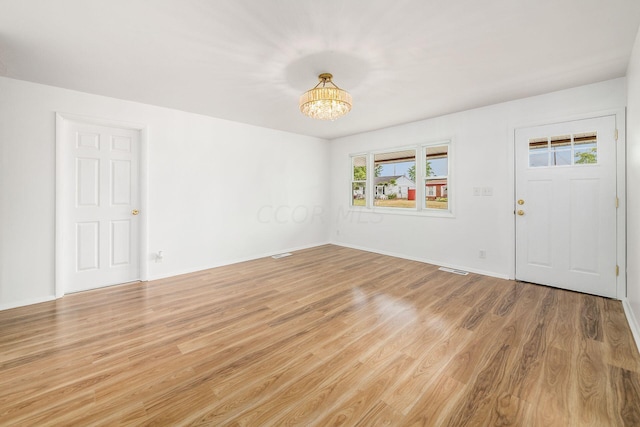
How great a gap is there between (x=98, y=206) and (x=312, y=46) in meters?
3.43

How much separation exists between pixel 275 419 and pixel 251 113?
3978 millimetres

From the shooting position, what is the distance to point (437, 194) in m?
4.72

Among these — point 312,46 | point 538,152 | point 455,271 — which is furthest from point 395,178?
point 312,46

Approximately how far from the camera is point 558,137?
11.1ft

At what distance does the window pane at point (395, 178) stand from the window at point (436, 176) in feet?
0.93

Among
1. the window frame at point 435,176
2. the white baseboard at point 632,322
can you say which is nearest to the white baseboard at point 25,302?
the window frame at point 435,176

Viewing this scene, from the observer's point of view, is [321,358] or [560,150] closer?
[321,358]

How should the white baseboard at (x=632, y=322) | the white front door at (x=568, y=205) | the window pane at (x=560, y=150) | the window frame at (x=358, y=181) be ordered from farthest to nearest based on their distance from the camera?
1. the window frame at (x=358, y=181)
2. the window pane at (x=560, y=150)
3. the white front door at (x=568, y=205)
4. the white baseboard at (x=632, y=322)

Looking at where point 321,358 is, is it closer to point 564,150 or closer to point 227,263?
point 227,263

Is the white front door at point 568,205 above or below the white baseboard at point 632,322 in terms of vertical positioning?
above

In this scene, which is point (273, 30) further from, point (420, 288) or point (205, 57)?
point (420, 288)

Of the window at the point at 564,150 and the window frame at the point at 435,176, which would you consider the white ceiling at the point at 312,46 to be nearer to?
the window at the point at 564,150

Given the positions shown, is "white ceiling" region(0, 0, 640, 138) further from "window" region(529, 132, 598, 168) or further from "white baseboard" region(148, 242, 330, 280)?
"white baseboard" region(148, 242, 330, 280)

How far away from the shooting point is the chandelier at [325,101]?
2.61 m
